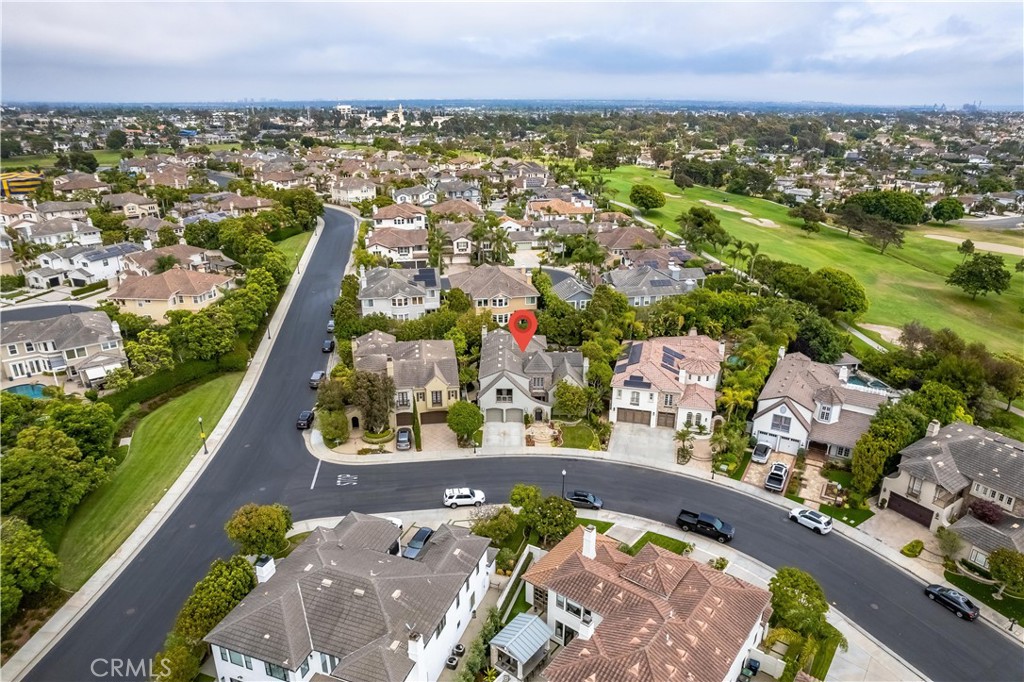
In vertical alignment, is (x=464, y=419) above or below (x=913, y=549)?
above

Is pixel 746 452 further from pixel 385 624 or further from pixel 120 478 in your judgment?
pixel 120 478

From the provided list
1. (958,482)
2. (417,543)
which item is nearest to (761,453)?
(958,482)

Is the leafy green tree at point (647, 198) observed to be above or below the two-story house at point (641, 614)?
above

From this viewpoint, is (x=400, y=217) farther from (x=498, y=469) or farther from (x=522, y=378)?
(x=498, y=469)

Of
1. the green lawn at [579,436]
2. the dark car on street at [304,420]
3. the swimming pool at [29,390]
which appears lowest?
the green lawn at [579,436]

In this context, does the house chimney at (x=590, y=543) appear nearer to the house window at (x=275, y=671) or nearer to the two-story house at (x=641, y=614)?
the two-story house at (x=641, y=614)

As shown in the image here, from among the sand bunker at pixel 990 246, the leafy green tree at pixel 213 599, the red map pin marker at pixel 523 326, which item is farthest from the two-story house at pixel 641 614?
the sand bunker at pixel 990 246
